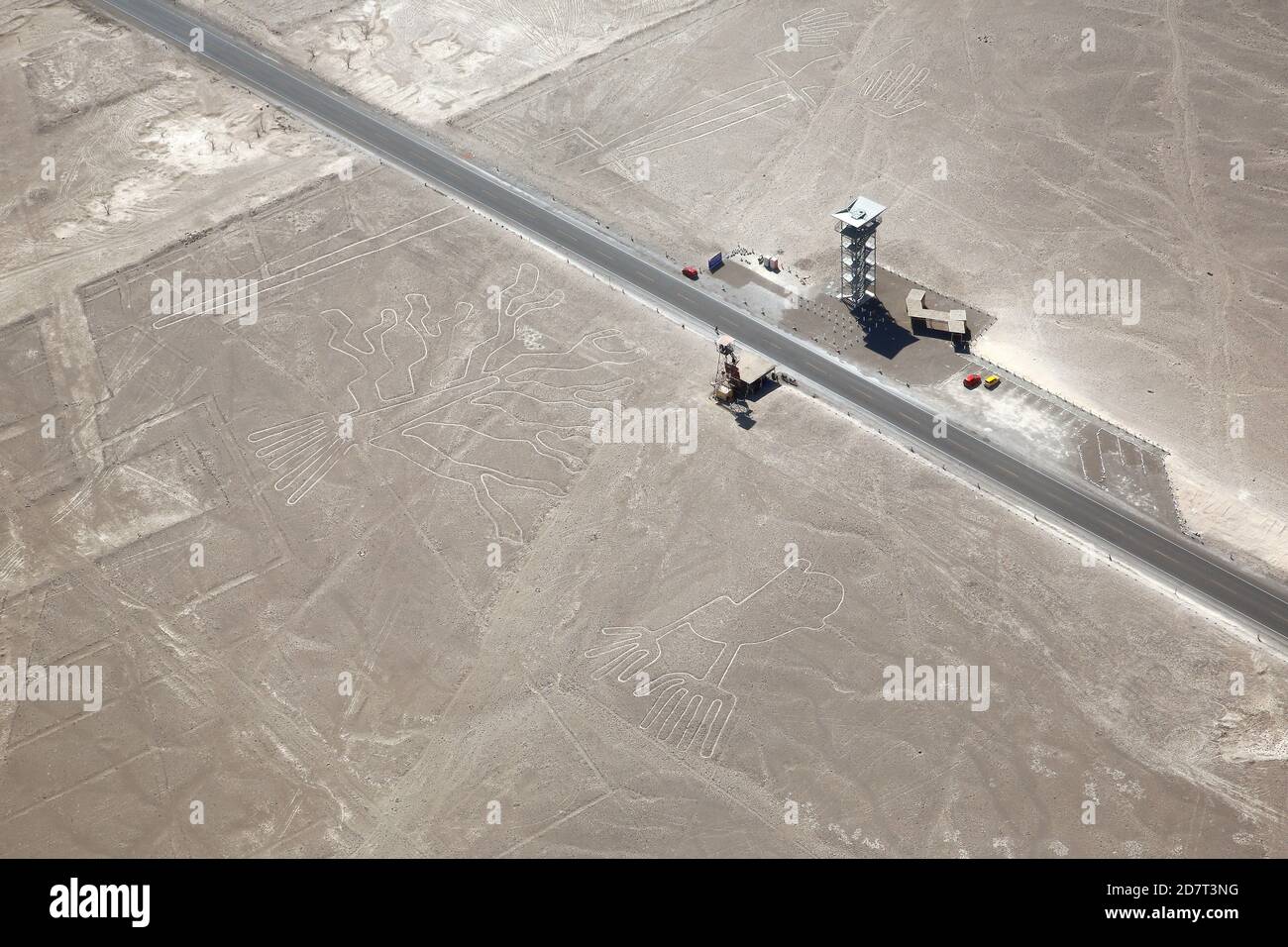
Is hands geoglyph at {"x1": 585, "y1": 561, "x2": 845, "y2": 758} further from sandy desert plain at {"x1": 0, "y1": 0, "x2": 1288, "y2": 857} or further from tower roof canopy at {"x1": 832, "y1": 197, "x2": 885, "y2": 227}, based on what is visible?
tower roof canopy at {"x1": 832, "y1": 197, "x2": 885, "y2": 227}

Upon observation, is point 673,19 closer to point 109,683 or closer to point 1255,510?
point 1255,510

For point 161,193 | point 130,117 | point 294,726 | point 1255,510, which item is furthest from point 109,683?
point 1255,510

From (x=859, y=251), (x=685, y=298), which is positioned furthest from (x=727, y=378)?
(x=859, y=251)

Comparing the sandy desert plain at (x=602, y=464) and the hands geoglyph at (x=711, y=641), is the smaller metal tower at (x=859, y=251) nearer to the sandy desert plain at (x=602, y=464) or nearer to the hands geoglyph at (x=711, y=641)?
the sandy desert plain at (x=602, y=464)

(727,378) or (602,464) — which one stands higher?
(727,378)

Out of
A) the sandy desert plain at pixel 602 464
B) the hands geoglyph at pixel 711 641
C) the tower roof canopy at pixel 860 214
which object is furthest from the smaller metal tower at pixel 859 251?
the hands geoglyph at pixel 711 641

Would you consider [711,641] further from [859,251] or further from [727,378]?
[859,251]

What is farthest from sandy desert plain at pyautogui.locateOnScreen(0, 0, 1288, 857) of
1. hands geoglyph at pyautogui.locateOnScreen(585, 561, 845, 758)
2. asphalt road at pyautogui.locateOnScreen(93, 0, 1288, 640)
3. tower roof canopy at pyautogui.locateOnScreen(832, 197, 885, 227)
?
tower roof canopy at pyautogui.locateOnScreen(832, 197, 885, 227)
